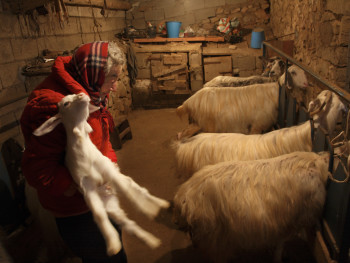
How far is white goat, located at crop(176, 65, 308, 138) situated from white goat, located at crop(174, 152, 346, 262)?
162 centimetres

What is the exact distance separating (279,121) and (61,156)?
2.87m

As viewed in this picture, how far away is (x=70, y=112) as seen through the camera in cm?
108

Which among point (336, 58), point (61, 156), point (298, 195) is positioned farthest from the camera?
point (336, 58)

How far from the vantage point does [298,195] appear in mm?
1715

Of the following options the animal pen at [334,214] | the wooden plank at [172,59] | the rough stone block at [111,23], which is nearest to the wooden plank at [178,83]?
the wooden plank at [172,59]

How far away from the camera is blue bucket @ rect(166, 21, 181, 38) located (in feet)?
21.3

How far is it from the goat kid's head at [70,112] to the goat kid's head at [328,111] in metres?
1.58

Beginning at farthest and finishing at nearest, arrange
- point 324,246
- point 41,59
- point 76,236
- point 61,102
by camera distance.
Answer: point 41,59
point 324,246
point 76,236
point 61,102

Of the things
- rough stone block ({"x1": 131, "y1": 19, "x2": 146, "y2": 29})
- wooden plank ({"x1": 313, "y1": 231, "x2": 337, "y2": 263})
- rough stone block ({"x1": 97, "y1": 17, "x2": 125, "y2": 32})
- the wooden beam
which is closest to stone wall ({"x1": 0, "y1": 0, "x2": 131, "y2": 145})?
the wooden beam

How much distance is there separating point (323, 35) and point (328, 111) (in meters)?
1.66

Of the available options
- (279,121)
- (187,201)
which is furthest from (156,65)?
(187,201)

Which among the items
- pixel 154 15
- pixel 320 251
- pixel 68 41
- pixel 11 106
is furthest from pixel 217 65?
pixel 320 251

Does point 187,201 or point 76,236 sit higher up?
point 76,236

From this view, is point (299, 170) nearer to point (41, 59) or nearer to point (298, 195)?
point (298, 195)
